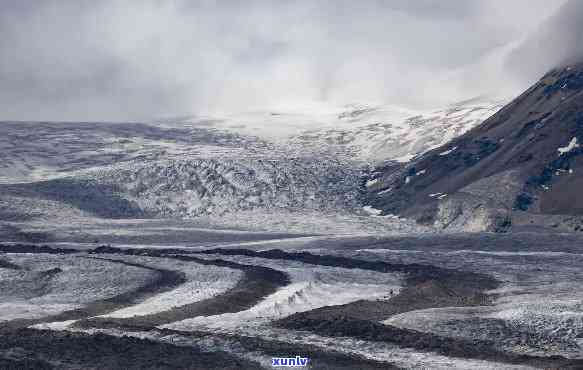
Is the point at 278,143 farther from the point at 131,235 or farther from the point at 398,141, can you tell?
the point at 131,235

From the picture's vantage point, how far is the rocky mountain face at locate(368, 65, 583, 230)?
87.6 meters

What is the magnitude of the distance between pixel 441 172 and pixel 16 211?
4781cm

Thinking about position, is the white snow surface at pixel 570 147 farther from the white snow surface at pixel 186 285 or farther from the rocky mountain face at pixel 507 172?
the white snow surface at pixel 186 285

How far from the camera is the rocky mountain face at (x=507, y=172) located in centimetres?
8762

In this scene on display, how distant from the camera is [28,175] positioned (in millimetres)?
119688

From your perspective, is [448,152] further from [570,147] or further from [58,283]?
[58,283]

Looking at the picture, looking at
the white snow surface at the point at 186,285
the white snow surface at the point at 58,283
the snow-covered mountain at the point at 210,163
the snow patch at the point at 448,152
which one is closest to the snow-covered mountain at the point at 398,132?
the snow-covered mountain at the point at 210,163

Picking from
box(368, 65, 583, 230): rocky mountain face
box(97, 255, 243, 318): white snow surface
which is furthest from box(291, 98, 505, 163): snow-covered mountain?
box(97, 255, 243, 318): white snow surface

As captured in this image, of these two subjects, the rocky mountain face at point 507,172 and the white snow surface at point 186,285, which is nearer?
the white snow surface at point 186,285

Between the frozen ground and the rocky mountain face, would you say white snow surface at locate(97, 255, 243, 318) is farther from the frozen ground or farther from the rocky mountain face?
the rocky mountain face

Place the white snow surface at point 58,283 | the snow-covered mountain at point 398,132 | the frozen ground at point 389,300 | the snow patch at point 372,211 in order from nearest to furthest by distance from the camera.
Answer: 1. the frozen ground at point 389,300
2. the white snow surface at point 58,283
3. the snow patch at point 372,211
4. the snow-covered mountain at point 398,132

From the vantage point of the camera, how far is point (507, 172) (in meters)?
94.8

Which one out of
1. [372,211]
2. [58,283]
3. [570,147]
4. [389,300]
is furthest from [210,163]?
[389,300]

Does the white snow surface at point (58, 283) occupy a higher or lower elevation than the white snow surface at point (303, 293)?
lower
